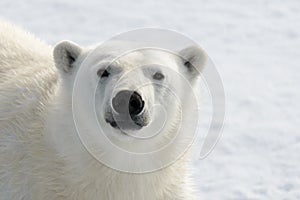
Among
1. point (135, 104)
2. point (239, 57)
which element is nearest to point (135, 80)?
point (135, 104)

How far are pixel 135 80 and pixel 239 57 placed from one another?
16.8ft

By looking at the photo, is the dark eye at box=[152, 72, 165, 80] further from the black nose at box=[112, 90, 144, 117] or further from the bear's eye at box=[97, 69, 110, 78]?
the black nose at box=[112, 90, 144, 117]

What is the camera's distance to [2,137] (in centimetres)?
472

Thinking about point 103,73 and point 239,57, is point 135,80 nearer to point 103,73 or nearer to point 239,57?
point 103,73

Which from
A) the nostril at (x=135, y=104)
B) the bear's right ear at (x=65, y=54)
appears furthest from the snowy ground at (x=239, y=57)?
the nostril at (x=135, y=104)

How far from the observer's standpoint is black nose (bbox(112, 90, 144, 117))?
13.0 feet

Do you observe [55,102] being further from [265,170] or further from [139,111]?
[265,170]

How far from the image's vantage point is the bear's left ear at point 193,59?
15.4 ft

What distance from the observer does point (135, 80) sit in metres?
4.16

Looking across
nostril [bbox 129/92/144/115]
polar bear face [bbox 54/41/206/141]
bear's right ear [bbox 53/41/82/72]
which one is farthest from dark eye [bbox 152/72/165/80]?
bear's right ear [bbox 53/41/82/72]

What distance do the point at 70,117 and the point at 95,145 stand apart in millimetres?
203

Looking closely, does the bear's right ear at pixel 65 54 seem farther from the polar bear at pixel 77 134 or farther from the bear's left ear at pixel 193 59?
the bear's left ear at pixel 193 59

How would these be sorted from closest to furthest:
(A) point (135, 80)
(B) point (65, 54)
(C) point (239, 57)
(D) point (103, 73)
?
(A) point (135, 80)
(D) point (103, 73)
(B) point (65, 54)
(C) point (239, 57)

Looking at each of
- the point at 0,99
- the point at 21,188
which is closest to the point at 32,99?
the point at 0,99
